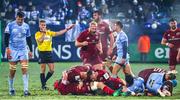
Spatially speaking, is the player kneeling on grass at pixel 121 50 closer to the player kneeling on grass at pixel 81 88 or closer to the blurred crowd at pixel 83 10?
the player kneeling on grass at pixel 81 88

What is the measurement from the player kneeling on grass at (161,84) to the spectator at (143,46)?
58.7ft

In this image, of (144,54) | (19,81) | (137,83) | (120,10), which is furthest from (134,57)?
(137,83)

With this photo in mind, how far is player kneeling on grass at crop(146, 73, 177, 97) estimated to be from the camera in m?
Result: 16.6

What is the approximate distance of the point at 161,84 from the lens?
16766 millimetres

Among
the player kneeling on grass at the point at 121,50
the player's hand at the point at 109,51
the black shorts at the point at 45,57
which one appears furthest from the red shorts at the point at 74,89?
the player's hand at the point at 109,51

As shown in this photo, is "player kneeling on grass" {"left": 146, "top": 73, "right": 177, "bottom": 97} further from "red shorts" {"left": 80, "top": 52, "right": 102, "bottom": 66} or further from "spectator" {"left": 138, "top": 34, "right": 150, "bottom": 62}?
"spectator" {"left": 138, "top": 34, "right": 150, "bottom": 62}

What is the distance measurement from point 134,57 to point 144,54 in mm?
600

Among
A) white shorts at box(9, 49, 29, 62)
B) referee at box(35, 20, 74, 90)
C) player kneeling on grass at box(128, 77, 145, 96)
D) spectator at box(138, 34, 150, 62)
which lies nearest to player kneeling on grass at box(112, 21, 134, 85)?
player kneeling on grass at box(128, 77, 145, 96)

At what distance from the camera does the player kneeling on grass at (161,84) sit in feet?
54.5

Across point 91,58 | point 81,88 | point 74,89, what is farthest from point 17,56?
point 91,58

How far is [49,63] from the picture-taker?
19984 millimetres

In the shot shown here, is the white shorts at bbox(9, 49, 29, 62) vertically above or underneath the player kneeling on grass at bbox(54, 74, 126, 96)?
above

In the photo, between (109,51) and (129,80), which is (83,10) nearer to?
(109,51)

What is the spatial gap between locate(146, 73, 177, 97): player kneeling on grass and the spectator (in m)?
17.9
